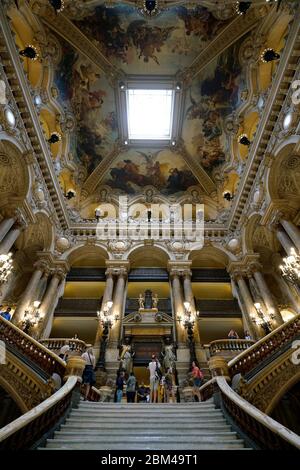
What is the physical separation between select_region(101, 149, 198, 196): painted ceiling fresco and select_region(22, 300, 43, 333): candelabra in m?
9.77

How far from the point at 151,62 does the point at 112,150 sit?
217 inches

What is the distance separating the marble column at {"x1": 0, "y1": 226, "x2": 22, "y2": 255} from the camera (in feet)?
33.9

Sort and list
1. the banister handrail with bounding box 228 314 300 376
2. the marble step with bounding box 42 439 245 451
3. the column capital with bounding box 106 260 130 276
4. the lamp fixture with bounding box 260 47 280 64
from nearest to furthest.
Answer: the marble step with bounding box 42 439 245 451 < the banister handrail with bounding box 228 314 300 376 < the lamp fixture with bounding box 260 47 280 64 < the column capital with bounding box 106 260 130 276

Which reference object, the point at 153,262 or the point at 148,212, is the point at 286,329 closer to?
the point at 153,262

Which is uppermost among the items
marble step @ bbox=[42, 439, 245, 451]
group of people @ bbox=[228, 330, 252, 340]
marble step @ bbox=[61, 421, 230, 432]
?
group of people @ bbox=[228, 330, 252, 340]

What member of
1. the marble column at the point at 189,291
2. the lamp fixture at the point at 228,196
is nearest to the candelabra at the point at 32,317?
the marble column at the point at 189,291

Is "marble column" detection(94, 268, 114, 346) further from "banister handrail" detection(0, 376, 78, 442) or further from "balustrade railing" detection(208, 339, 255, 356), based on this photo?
"banister handrail" detection(0, 376, 78, 442)

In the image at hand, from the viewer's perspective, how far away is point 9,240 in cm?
1073

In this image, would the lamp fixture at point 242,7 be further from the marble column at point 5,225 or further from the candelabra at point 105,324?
the candelabra at point 105,324

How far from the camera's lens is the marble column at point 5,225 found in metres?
10.4

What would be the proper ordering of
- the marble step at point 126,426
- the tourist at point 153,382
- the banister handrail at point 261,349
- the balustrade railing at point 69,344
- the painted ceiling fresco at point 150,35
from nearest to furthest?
1. the marble step at point 126,426
2. the banister handrail at point 261,349
3. the tourist at point 153,382
4. the balustrade railing at point 69,344
5. the painted ceiling fresco at point 150,35

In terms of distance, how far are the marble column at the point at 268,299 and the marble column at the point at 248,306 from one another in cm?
64

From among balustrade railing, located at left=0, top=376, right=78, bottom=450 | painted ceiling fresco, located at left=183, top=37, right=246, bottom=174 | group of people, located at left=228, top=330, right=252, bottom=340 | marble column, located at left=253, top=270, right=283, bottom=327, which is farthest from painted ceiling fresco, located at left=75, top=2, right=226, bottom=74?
balustrade railing, located at left=0, top=376, right=78, bottom=450
